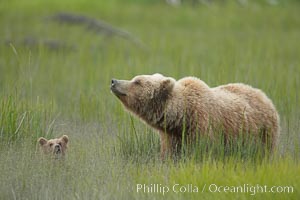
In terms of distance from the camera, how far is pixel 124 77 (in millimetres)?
9117

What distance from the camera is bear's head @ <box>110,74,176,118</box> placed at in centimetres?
661

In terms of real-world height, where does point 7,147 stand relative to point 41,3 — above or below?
below

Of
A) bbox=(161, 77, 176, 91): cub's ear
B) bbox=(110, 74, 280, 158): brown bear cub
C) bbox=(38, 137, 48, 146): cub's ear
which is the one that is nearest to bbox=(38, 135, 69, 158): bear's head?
bbox=(38, 137, 48, 146): cub's ear

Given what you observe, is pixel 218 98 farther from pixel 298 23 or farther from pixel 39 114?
pixel 298 23

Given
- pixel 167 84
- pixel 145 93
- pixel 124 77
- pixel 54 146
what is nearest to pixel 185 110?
pixel 167 84

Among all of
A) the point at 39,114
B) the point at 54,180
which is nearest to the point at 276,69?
the point at 39,114

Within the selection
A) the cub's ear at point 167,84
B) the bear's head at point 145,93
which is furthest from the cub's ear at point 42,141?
the cub's ear at point 167,84

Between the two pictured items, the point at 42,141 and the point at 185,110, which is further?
the point at 42,141

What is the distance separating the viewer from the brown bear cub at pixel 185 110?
257 inches

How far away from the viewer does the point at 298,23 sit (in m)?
19.1

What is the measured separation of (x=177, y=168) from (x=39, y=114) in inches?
76.2

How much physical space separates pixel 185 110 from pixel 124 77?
2762 millimetres

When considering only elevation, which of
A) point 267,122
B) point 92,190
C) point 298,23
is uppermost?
point 298,23

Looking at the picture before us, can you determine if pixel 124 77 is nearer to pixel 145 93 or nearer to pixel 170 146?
pixel 145 93
